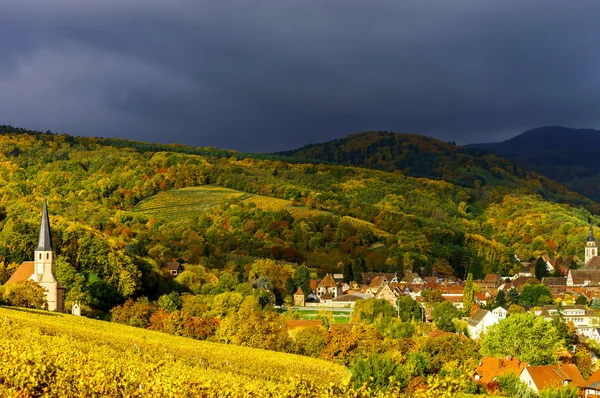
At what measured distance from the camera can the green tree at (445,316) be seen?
241 feet

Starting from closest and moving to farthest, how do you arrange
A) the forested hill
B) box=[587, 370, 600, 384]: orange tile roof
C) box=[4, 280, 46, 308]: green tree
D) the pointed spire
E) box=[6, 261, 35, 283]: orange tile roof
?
1. box=[587, 370, 600, 384]: orange tile roof
2. box=[4, 280, 46, 308]: green tree
3. the pointed spire
4. box=[6, 261, 35, 283]: orange tile roof
5. the forested hill

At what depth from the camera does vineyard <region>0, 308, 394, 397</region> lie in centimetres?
2359

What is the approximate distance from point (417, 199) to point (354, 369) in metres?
145

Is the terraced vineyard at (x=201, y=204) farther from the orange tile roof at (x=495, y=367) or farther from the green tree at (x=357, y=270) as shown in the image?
the orange tile roof at (x=495, y=367)

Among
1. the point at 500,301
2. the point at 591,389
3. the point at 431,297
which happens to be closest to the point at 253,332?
the point at 591,389

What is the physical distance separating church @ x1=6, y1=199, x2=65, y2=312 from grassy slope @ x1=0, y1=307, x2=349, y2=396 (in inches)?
274

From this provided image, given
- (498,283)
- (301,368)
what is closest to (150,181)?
(498,283)

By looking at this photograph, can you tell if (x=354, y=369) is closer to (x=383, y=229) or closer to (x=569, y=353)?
(x=569, y=353)

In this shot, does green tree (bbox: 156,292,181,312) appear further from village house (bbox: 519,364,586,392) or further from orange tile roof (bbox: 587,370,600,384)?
orange tile roof (bbox: 587,370,600,384)

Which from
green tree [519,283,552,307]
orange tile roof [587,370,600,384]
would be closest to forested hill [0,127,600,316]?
green tree [519,283,552,307]

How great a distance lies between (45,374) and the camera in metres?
24.7

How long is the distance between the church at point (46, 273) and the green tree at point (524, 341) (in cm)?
3076

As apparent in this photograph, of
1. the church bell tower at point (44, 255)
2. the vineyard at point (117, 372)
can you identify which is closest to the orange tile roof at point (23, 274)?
the church bell tower at point (44, 255)

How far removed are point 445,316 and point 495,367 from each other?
2270cm
